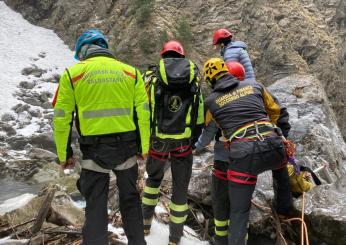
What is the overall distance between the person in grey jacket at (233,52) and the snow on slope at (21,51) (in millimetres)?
14317

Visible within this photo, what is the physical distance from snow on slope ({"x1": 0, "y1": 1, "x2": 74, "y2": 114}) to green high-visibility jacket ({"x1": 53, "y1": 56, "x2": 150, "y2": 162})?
15586mm

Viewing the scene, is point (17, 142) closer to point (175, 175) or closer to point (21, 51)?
point (21, 51)

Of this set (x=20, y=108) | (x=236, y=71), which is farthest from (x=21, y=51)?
(x=236, y=71)

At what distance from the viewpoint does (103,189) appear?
3502 millimetres

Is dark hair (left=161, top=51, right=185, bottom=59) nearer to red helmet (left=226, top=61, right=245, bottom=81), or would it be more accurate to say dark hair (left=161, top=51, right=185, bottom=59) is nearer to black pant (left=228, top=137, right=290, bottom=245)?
red helmet (left=226, top=61, right=245, bottom=81)

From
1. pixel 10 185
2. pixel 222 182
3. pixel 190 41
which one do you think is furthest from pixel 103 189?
pixel 190 41

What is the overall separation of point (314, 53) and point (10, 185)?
16023 mm

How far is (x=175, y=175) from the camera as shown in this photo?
13.9ft

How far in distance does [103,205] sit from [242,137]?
54.8 inches

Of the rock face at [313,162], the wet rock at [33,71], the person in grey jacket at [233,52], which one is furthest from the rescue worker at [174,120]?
the wet rock at [33,71]

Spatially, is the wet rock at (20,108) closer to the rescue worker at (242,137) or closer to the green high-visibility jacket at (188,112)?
the green high-visibility jacket at (188,112)

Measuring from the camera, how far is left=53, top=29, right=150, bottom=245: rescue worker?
3338 mm

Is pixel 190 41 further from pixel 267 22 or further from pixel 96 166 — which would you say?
pixel 96 166

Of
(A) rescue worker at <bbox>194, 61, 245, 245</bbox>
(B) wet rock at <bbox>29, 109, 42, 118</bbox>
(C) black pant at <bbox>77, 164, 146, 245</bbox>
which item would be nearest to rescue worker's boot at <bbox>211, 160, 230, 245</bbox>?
(A) rescue worker at <bbox>194, 61, 245, 245</bbox>
